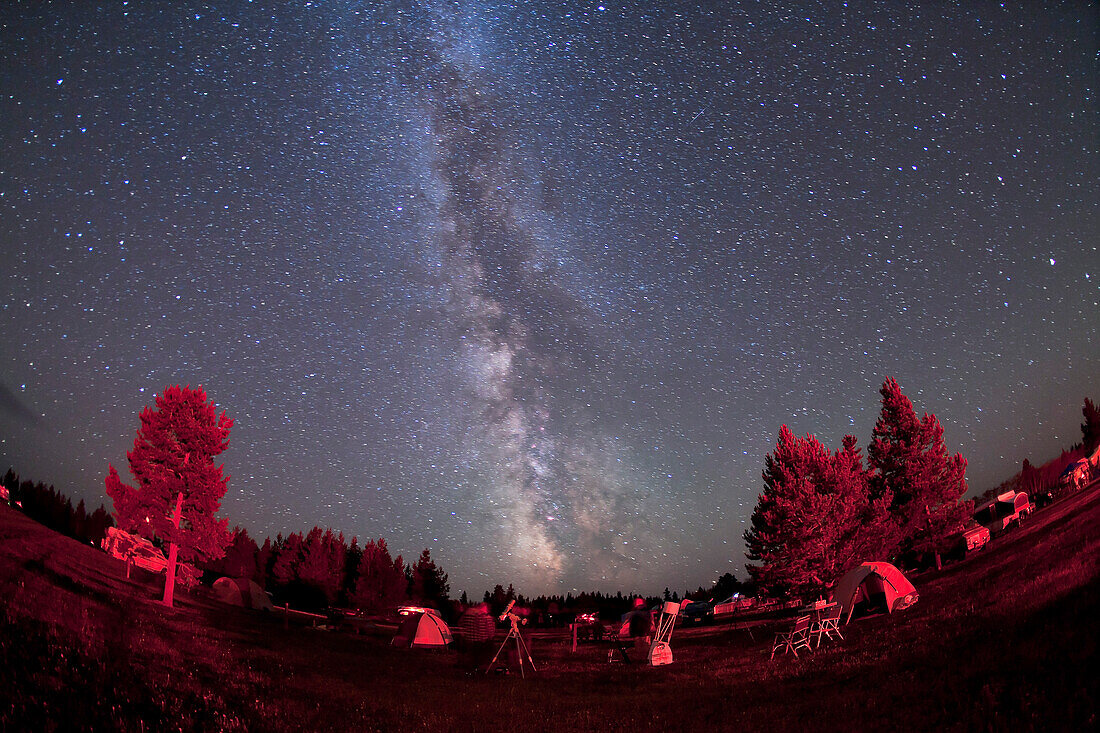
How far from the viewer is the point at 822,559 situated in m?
35.9

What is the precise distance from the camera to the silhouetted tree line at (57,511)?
102 metres

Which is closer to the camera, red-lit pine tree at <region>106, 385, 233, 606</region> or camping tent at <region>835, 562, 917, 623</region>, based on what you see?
camping tent at <region>835, 562, 917, 623</region>

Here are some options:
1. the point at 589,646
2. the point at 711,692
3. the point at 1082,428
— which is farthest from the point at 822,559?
the point at 1082,428

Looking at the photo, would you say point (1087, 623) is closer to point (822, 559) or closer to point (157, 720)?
point (157, 720)

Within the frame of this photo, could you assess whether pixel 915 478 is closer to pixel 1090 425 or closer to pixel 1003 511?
pixel 1003 511

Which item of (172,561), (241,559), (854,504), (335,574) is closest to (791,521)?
(854,504)

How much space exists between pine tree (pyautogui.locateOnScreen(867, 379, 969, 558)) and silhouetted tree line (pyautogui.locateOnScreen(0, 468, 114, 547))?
388ft

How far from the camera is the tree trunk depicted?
32.2 meters

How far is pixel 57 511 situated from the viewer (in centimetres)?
10719

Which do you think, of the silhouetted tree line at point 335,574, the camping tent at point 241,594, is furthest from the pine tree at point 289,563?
the camping tent at point 241,594

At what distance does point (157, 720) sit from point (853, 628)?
24711 millimetres

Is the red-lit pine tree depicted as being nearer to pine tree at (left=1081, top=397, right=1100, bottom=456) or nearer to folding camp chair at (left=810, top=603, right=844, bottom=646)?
folding camp chair at (left=810, top=603, right=844, bottom=646)

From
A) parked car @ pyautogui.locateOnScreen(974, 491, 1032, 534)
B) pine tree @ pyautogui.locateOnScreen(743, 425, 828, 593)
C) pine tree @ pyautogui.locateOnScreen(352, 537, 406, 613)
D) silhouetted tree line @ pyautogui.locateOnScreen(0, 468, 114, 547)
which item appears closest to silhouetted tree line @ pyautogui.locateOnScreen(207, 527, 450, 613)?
pine tree @ pyautogui.locateOnScreen(352, 537, 406, 613)

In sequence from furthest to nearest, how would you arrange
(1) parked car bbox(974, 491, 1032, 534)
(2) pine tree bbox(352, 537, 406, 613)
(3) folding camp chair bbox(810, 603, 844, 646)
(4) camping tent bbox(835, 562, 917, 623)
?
(2) pine tree bbox(352, 537, 406, 613), (1) parked car bbox(974, 491, 1032, 534), (4) camping tent bbox(835, 562, 917, 623), (3) folding camp chair bbox(810, 603, 844, 646)
